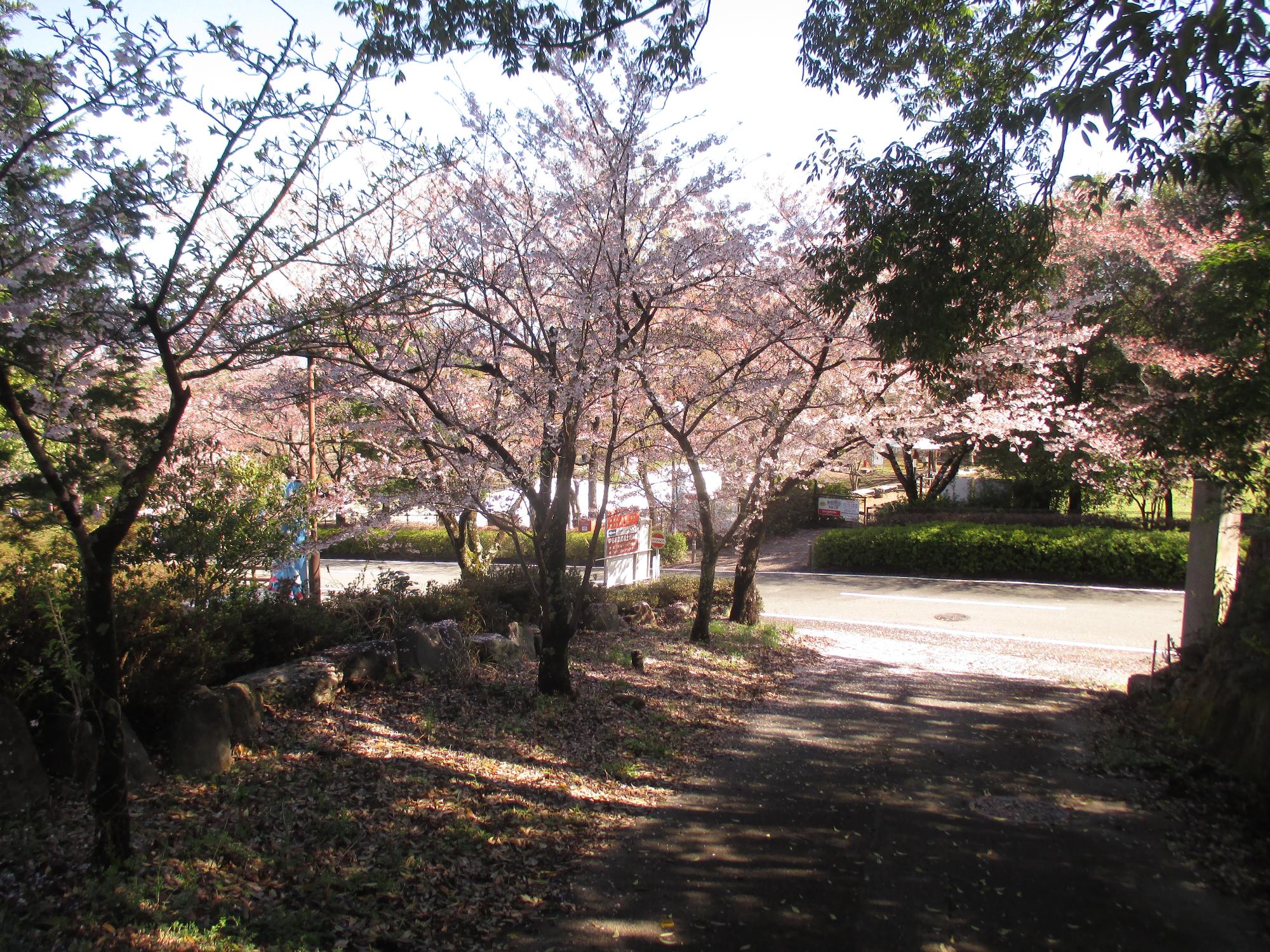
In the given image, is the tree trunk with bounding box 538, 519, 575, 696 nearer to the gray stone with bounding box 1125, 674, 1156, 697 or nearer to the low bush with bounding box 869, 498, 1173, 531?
the gray stone with bounding box 1125, 674, 1156, 697

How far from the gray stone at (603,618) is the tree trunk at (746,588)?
1910mm

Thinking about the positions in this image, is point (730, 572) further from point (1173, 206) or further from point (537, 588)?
point (537, 588)

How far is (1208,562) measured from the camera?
27.4 ft

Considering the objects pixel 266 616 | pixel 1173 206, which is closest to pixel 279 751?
pixel 266 616

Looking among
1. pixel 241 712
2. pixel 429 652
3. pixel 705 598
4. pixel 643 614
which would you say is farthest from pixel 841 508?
pixel 241 712

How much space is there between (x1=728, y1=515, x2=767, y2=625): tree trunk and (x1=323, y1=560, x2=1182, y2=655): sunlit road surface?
2.16 metres

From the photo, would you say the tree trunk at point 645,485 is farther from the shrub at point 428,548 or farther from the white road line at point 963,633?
the shrub at point 428,548

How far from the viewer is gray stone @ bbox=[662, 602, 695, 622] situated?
11.8m

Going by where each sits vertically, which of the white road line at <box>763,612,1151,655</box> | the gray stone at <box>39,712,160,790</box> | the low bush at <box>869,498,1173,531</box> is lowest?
the white road line at <box>763,612,1151,655</box>

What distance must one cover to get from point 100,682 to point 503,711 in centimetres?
361

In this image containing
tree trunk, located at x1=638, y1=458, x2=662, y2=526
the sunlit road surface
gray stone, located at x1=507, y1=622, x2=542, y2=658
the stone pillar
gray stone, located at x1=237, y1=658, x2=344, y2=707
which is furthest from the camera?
the sunlit road surface

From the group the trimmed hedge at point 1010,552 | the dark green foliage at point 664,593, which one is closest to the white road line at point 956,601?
the trimmed hedge at point 1010,552

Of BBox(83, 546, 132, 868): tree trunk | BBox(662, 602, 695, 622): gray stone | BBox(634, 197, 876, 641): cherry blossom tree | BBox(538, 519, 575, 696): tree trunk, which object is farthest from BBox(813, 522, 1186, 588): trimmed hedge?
BBox(83, 546, 132, 868): tree trunk

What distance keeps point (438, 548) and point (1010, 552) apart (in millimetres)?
14894
